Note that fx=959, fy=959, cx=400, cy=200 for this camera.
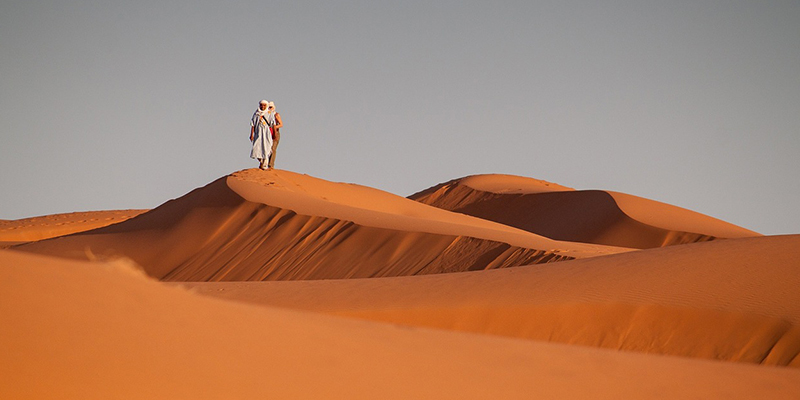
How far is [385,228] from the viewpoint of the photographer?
21141 millimetres

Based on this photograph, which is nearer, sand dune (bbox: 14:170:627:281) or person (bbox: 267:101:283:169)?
sand dune (bbox: 14:170:627:281)

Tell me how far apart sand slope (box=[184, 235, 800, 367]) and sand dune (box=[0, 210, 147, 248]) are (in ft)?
72.9

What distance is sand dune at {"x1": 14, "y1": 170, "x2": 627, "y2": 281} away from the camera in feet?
63.4

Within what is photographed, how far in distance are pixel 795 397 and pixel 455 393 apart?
2468mm

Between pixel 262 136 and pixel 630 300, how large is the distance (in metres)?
14.3

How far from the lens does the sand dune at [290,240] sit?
19.3 m

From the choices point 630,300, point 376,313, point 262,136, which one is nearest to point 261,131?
point 262,136

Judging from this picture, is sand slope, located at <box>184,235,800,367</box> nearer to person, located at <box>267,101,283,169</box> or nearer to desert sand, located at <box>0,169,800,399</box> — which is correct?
desert sand, located at <box>0,169,800,399</box>

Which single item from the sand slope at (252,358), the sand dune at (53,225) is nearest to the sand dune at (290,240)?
the sand dune at (53,225)

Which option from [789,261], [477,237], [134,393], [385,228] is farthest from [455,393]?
[385,228]

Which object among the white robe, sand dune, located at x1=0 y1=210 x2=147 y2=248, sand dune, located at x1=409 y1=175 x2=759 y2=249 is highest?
the white robe

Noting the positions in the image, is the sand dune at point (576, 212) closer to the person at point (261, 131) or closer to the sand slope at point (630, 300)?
the person at point (261, 131)

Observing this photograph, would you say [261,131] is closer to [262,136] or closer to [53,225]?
[262,136]

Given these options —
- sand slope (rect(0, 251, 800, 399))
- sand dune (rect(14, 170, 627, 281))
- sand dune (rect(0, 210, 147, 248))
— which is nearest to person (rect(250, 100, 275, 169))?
sand dune (rect(14, 170, 627, 281))
